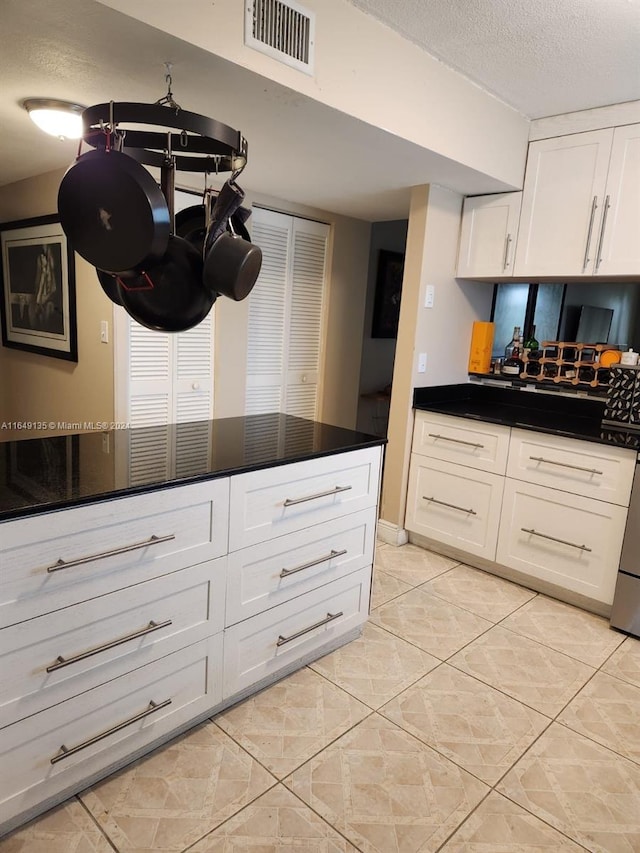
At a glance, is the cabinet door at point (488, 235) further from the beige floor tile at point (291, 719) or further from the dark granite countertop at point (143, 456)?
the beige floor tile at point (291, 719)

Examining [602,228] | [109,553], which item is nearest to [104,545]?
[109,553]

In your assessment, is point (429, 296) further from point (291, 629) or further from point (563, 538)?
point (291, 629)

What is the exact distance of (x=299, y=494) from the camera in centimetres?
190

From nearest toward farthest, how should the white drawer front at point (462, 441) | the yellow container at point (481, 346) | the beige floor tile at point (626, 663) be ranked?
1. the beige floor tile at point (626, 663)
2. the white drawer front at point (462, 441)
3. the yellow container at point (481, 346)

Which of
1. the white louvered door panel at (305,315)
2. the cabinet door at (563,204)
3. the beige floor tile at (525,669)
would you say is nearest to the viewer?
the beige floor tile at (525,669)

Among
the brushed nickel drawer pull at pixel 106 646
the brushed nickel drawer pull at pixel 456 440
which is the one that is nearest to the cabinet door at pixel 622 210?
the brushed nickel drawer pull at pixel 456 440

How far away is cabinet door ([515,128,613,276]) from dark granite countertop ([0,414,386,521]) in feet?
5.31

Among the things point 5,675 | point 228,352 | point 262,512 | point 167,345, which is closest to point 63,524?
point 5,675

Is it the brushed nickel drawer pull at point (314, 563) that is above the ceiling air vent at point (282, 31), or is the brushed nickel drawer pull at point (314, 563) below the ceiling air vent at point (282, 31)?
below

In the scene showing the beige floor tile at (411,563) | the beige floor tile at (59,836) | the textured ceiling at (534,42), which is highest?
the textured ceiling at (534,42)

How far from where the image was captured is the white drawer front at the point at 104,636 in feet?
4.33

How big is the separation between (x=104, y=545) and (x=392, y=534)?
229cm

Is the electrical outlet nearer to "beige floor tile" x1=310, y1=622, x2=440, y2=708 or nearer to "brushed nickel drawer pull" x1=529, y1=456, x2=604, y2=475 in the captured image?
"brushed nickel drawer pull" x1=529, y1=456, x2=604, y2=475

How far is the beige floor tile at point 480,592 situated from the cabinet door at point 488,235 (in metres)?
1.73
